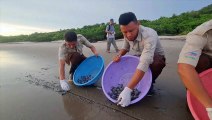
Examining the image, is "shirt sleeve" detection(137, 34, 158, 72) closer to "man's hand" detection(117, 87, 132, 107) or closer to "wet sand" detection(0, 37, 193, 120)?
"man's hand" detection(117, 87, 132, 107)

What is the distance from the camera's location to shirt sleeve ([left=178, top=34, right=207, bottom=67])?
6.88ft

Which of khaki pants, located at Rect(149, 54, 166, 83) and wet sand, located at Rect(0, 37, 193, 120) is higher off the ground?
khaki pants, located at Rect(149, 54, 166, 83)

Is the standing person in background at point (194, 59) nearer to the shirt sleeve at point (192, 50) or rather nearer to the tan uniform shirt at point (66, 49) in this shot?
the shirt sleeve at point (192, 50)

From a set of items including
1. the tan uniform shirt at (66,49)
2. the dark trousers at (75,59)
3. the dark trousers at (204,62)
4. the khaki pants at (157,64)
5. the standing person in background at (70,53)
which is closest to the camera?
the dark trousers at (204,62)

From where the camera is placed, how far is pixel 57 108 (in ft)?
10.4

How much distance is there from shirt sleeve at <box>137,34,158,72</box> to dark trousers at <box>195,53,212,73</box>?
0.55 meters

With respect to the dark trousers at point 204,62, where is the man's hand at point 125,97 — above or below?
below

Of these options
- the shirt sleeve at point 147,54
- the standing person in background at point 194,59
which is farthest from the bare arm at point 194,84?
the shirt sleeve at point 147,54

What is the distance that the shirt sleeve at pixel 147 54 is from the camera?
2824 mm

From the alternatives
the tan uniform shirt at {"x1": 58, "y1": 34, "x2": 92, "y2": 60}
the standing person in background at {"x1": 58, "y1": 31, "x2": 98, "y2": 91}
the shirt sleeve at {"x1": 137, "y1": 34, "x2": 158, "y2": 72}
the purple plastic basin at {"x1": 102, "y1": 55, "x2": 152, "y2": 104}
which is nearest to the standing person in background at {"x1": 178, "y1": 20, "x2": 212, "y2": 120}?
the shirt sleeve at {"x1": 137, "y1": 34, "x2": 158, "y2": 72}

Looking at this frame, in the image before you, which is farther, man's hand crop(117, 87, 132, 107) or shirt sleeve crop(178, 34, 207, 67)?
man's hand crop(117, 87, 132, 107)

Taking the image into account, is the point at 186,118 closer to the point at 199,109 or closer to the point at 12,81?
the point at 199,109

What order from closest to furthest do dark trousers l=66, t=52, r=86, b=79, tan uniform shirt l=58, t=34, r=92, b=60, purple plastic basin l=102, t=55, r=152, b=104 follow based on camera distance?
purple plastic basin l=102, t=55, r=152, b=104
tan uniform shirt l=58, t=34, r=92, b=60
dark trousers l=66, t=52, r=86, b=79

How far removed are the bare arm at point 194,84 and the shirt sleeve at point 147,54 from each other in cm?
72
